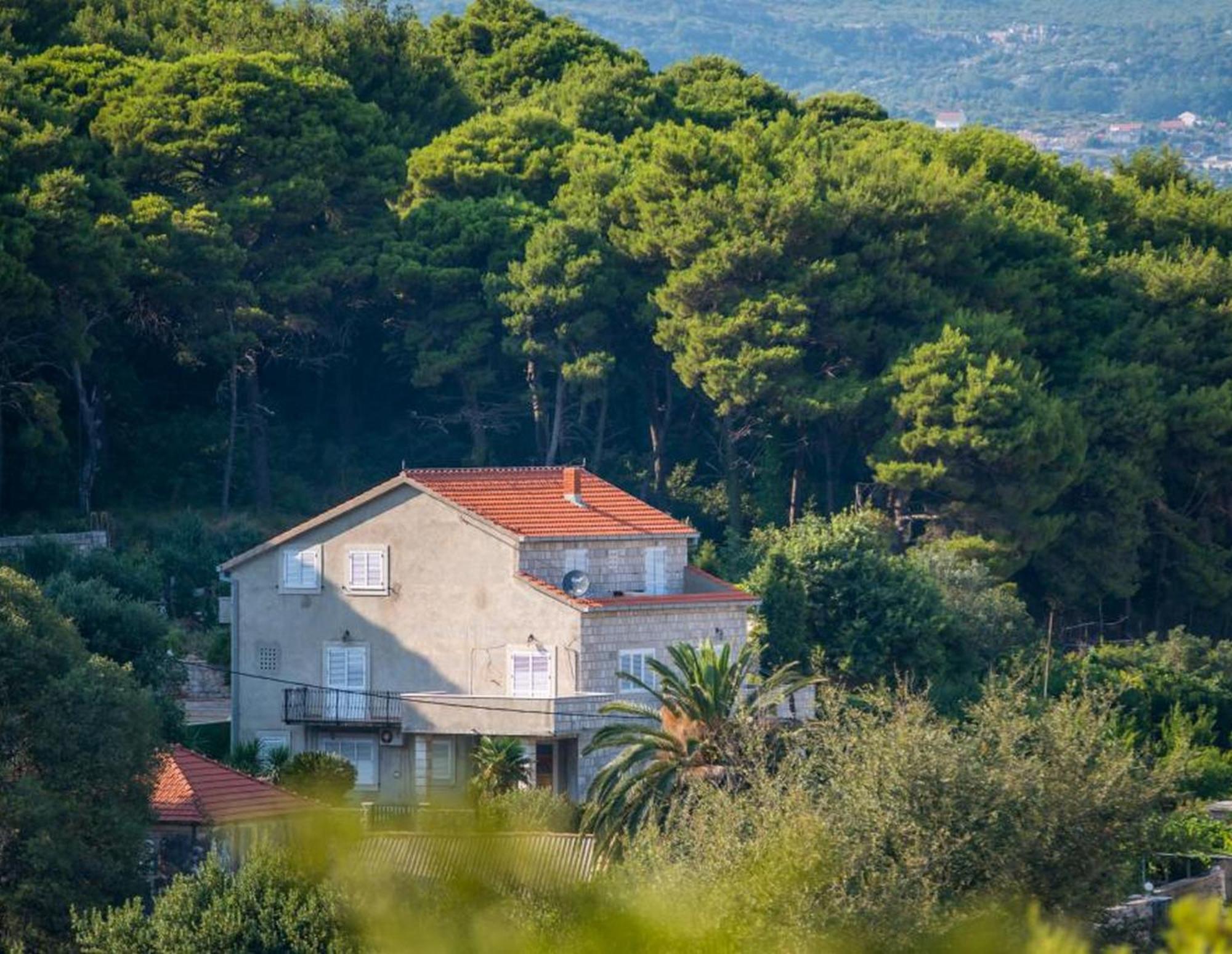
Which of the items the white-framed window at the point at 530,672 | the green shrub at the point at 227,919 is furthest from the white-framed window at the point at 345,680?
the green shrub at the point at 227,919

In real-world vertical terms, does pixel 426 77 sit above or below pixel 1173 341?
above

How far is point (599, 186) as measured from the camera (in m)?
65.1

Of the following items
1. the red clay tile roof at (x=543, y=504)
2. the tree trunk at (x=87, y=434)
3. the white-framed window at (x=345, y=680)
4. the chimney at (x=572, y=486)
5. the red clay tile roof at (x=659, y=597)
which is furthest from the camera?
the tree trunk at (x=87, y=434)

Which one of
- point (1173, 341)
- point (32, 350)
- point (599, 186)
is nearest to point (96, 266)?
point (32, 350)

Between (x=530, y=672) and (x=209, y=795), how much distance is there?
10774mm

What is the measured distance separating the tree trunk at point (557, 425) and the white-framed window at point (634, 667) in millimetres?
16014

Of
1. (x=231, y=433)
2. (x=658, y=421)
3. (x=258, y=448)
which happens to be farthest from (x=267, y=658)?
(x=658, y=421)

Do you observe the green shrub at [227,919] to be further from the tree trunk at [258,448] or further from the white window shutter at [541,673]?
the tree trunk at [258,448]

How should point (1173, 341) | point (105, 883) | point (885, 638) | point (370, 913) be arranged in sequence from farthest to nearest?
point (1173, 341) → point (885, 638) → point (105, 883) → point (370, 913)

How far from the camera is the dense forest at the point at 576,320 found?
188 feet

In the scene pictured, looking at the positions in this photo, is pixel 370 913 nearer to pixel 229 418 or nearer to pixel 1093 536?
pixel 229 418

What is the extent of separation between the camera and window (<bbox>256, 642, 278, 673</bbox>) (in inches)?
1861

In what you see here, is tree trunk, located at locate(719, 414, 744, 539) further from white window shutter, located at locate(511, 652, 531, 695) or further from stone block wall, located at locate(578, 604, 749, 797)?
white window shutter, located at locate(511, 652, 531, 695)

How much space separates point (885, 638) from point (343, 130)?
56.8 ft
